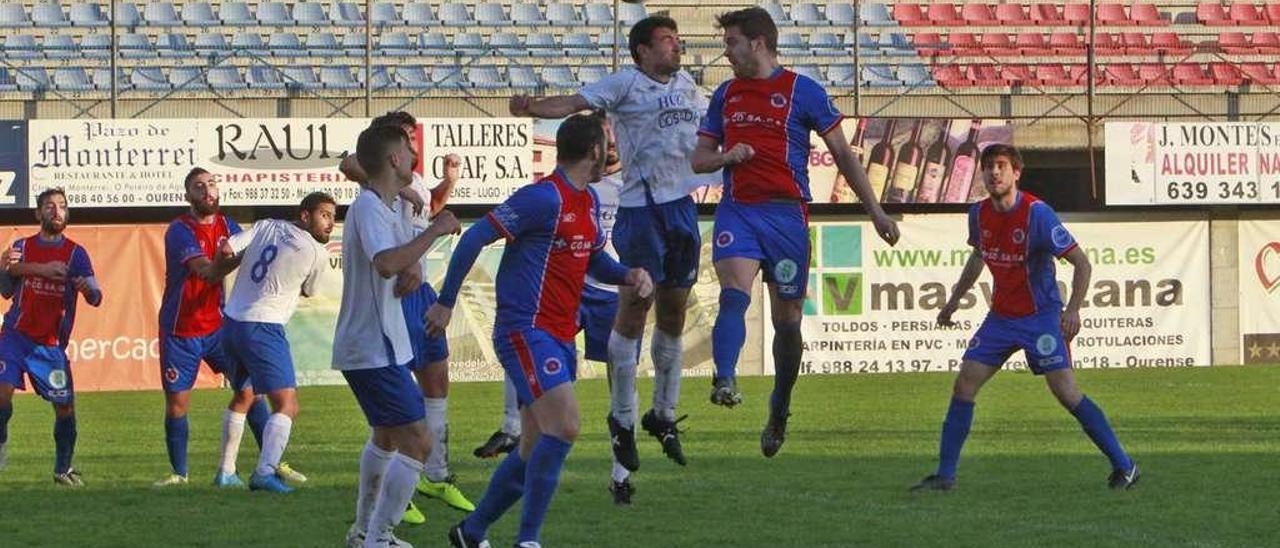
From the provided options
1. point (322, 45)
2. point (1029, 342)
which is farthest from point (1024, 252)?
point (322, 45)

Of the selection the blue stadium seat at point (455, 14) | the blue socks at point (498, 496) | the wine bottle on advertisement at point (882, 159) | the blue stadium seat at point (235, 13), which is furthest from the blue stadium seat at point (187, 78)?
the blue socks at point (498, 496)

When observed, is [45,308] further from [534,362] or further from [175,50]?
[175,50]

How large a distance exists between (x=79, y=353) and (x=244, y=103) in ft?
12.7

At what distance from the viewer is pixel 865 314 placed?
94.7 ft

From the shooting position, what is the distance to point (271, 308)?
11922mm

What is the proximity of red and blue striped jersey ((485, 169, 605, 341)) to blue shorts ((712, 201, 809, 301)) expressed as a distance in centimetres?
184

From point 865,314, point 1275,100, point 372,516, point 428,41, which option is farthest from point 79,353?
point 372,516

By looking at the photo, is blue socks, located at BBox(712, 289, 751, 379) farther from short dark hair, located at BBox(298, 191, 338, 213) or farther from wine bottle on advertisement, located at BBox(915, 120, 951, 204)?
wine bottle on advertisement, located at BBox(915, 120, 951, 204)

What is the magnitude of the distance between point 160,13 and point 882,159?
1111 centimetres

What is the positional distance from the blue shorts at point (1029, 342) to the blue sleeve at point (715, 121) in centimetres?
203

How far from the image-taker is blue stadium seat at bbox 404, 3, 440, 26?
3194 cm

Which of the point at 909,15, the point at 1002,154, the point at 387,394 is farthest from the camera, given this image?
the point at 909,15

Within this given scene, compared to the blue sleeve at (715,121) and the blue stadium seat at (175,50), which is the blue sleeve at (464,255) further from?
the blue stadium seat at (175,50)

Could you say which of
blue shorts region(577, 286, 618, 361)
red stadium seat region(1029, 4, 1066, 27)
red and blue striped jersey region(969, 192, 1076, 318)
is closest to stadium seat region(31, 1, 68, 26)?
red stadium seat region(1029, 4, 1066, 27)
